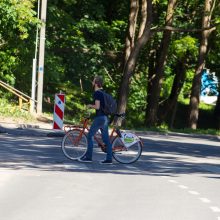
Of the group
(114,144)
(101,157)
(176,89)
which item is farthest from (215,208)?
(176,89)

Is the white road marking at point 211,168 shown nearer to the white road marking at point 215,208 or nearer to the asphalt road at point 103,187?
the asphalt road at point 103,187

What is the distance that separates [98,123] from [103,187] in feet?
14.0

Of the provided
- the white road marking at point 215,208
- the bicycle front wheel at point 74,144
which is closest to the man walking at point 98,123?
the bicycle front wheel at point 74,144

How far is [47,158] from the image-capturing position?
719 inches

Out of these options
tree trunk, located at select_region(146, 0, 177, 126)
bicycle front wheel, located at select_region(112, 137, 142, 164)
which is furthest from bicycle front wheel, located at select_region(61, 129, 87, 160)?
tree trunk, located at select_region(146, 0, 177, 126)

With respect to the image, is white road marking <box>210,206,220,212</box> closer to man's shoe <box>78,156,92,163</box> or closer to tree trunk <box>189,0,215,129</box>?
man's shoe <box>78,156,92,163</box>

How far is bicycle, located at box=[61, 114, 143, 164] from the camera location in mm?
18000

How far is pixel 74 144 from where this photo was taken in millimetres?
18062

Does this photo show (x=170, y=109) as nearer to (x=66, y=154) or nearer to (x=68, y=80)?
(x=68, y=80)

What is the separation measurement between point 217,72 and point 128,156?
34939mm

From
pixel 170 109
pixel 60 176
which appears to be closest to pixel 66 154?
pixel 60 176

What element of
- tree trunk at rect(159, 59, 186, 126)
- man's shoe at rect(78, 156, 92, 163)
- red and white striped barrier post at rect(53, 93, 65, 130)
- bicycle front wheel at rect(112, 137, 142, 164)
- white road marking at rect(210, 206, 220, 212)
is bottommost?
white road marking at rect(210, 206, 220, 212)

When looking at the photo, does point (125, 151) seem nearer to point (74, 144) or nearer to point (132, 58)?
point (74, 144)

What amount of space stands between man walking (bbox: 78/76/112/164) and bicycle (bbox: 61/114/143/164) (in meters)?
0.25
